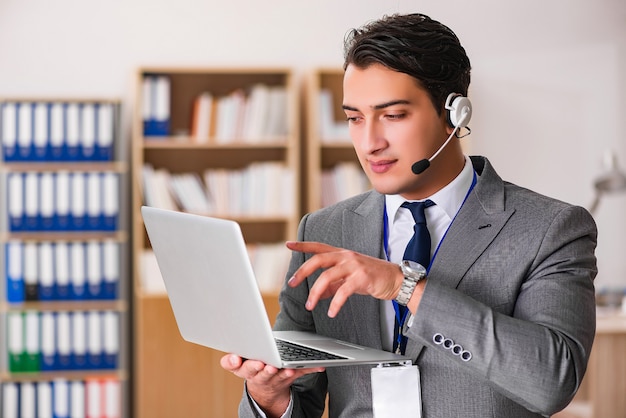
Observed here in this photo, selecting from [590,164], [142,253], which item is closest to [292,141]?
[142,253]

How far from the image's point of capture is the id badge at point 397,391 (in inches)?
55.4

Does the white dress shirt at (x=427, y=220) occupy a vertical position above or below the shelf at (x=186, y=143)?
above

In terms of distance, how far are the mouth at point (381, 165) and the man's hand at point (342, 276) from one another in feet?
0.77

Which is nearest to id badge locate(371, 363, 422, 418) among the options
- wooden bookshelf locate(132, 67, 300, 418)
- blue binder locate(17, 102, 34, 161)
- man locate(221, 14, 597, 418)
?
man locate(221, 14, 597, 418)

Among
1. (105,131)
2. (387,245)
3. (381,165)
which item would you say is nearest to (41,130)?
(105,131)

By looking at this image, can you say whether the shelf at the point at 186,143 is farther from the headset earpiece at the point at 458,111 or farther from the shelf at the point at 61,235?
the headset earpiece at the point at 458,111

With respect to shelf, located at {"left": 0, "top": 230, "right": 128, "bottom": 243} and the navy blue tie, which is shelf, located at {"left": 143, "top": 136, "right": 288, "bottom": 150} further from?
the navy blue tie

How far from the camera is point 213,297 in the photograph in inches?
51.6

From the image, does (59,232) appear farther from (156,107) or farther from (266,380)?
(266,380)

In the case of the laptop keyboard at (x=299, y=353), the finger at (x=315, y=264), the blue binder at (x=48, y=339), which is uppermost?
the finger at (x=315, y=264)

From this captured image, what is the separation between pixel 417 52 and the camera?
56.5 inches

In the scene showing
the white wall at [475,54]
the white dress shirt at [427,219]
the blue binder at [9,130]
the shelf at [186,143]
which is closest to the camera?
the white dress shirt at [427,219]

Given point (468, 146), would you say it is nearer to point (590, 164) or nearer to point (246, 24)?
point (590, 164)

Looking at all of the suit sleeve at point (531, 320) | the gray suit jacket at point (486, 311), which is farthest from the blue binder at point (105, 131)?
the suit sleeve at point (531, 320)
